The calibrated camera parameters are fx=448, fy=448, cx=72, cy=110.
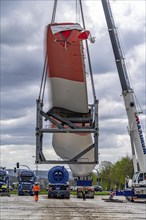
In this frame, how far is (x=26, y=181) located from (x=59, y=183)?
8.34 m

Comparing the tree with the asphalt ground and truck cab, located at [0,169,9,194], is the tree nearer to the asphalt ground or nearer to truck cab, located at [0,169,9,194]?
truck cab, located at [0,169,9,194]

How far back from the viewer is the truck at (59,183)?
107 ft

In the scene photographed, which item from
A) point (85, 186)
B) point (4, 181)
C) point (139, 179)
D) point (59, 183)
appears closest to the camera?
point (139, 179)

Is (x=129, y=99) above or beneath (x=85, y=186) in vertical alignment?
above

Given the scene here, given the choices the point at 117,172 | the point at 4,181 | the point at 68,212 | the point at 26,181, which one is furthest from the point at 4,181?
the point at 117,172

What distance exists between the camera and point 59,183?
1281 inches

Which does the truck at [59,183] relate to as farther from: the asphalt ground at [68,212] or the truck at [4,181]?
the asphalt ground at [68,212]

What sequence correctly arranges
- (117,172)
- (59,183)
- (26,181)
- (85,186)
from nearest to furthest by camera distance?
(85,186) < (59,183) < (26,181) < (117,172)

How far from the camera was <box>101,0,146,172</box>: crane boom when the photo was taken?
2669cm

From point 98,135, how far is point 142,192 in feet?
43.4

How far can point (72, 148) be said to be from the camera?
1973 centimetres

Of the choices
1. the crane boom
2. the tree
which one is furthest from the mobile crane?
the tree

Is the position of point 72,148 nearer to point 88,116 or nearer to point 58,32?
point 88,116

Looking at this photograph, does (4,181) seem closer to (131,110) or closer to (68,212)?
(131,110)
